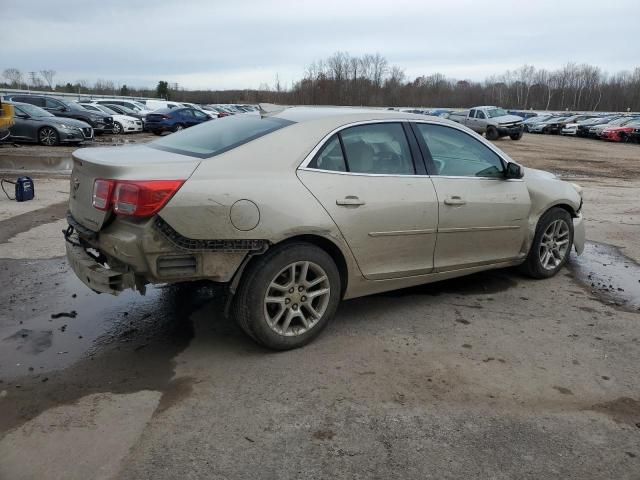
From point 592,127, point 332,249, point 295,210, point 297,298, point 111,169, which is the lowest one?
point 297,298

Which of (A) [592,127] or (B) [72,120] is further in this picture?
(A) [592,127]

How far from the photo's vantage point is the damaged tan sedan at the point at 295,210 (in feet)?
11.0

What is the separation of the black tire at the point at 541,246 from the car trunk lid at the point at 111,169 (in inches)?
134

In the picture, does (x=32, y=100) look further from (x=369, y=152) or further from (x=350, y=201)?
(x=350, y=201)

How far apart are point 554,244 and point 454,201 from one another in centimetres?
171

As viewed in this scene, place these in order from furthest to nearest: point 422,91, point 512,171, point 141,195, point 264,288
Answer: point 422,91, point 512,171, point 264,288, point 141,195

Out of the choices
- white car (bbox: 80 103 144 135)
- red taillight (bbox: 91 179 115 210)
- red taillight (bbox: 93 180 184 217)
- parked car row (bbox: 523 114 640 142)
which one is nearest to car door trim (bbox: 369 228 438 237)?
red taillight (bbox: 93 180 184 217)

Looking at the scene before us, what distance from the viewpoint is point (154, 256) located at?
330 centimetres

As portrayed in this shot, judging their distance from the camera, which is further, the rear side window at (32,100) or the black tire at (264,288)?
the rear side window at (32,100)

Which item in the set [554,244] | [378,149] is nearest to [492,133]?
[554,244]

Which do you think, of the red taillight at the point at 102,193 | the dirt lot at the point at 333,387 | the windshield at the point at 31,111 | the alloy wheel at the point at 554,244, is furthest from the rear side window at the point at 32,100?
the alloy wheel at the point at 554,244

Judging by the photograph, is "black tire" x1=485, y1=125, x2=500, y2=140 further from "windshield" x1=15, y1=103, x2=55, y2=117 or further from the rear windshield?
the rear windshield

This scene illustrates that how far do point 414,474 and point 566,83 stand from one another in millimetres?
130732

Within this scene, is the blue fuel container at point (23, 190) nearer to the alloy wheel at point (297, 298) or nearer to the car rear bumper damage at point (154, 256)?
the car rear bumper damage at point (154, 256)
